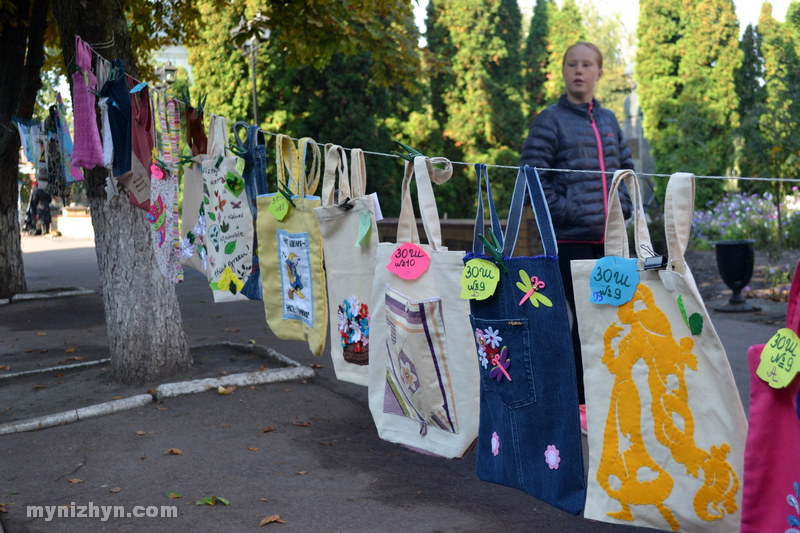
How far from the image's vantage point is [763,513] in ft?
6.73

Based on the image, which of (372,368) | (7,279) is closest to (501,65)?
(7,279)

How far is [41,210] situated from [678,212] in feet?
111

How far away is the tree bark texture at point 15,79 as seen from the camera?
9578 millimetres

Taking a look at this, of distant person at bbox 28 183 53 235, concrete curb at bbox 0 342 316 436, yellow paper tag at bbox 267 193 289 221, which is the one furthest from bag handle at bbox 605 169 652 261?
distant person at bbox 28 183 53 235

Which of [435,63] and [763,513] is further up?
[435,63]

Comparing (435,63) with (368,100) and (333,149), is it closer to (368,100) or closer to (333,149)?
(368,100)

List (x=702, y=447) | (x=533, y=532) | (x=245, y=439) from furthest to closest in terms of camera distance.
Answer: (x=245, y=439) → (x=533, y=532) → (x=702, y=447)

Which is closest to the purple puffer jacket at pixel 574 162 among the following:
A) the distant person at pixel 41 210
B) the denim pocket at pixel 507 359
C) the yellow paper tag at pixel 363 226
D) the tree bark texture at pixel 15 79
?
the yellow paper tag at pixel 363 226

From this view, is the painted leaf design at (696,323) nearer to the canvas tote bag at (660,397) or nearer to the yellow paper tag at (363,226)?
the canvas tote bag at (660,397)

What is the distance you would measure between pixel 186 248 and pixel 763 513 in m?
4.34

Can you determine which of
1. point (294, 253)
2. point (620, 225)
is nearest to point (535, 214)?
point (620, 225)

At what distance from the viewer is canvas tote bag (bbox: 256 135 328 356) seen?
396 centimetres

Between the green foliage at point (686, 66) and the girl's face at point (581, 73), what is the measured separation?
1593 centimetres

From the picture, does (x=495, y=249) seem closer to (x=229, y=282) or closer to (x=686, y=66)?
(x=229, y=282)
